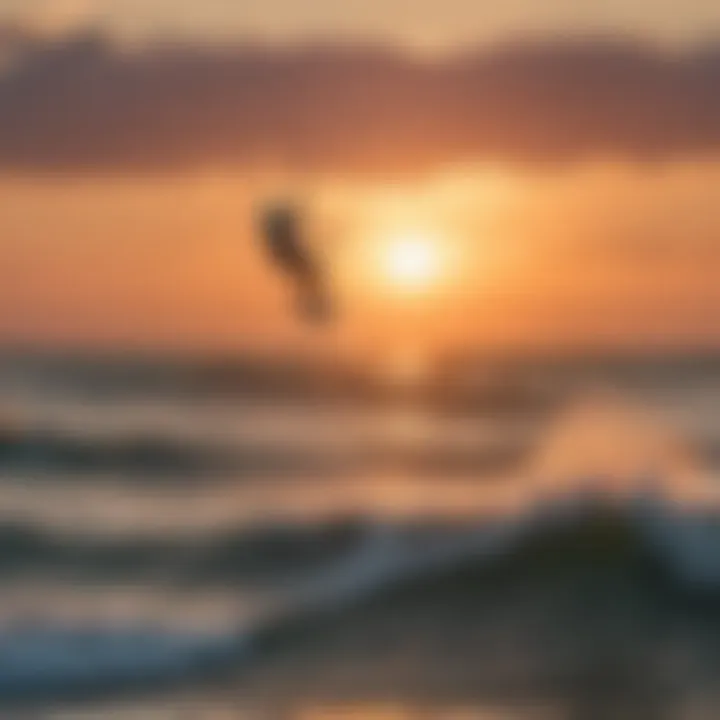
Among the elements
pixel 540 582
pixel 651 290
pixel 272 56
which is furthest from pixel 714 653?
pixel 272 56

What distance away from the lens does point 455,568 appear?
26.7 inches

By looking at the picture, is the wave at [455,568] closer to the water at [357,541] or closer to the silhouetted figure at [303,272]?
the water at [357,541]

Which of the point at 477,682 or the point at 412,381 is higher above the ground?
the point at 412,381

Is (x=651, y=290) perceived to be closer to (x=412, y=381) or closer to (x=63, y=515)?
(x=412, y=381)

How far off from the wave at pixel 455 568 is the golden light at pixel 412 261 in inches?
5.4

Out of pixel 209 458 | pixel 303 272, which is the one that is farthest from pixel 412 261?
pixel 209 458

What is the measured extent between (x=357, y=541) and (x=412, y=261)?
158mm

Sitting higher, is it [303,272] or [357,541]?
[303,272]

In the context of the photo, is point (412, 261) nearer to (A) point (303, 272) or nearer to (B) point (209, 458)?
(A) point (303, 272)

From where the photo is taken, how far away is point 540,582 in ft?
2.20

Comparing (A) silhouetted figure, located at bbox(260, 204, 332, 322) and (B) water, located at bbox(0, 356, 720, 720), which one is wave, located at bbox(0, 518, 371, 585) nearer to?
(B) water, located at bbox(0, 356, 720, 720)

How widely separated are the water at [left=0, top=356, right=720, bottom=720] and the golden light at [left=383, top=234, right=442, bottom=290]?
0.18ft

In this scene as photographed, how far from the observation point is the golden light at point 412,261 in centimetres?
72

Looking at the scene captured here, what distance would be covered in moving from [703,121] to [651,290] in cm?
11
